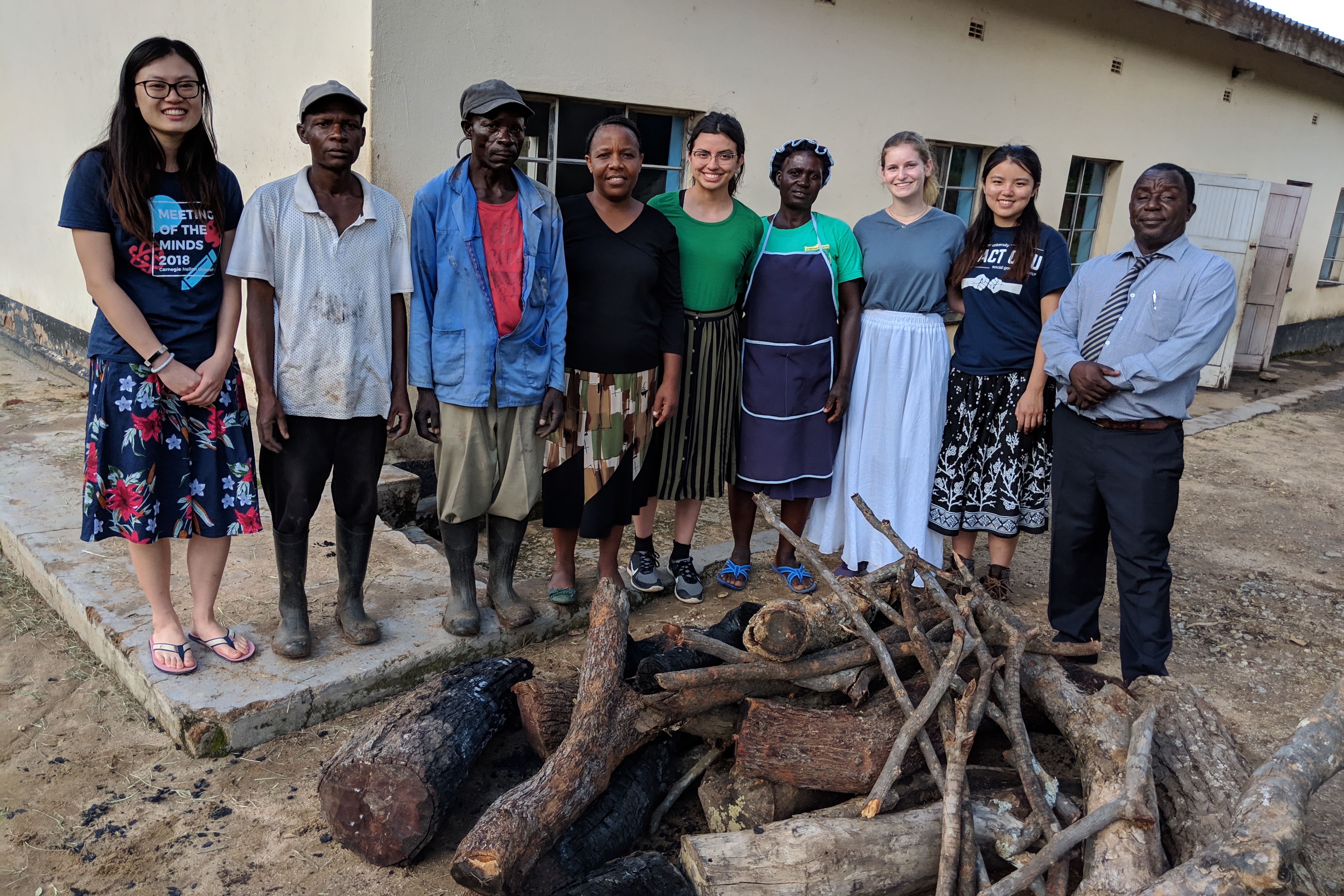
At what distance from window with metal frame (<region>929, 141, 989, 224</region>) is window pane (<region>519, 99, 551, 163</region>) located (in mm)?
3647

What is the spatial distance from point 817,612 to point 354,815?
1.40 meters

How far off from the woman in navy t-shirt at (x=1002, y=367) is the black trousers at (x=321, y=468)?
2.25 m

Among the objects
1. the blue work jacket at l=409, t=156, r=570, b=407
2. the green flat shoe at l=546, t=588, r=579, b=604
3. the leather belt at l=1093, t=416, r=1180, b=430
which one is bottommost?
the green flat shoe at l=546, t=588, r=579, b=604

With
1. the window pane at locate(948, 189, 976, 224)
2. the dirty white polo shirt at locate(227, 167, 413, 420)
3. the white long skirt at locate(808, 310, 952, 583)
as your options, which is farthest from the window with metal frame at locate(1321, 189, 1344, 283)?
the dirty white polo shirt at locate(227, 167, 413, 420)

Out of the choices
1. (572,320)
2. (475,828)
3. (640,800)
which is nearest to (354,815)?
(475,828)

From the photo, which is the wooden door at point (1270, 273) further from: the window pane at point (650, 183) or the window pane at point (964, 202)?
the window pane at point (650, 183)

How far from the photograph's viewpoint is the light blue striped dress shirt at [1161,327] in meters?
3.06

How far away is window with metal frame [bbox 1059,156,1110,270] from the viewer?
8656mm

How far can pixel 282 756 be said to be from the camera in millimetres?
2744

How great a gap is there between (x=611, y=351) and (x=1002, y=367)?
1627mm

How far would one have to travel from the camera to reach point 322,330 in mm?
2779

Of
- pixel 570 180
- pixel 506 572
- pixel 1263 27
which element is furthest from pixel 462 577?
pixel 1263 27

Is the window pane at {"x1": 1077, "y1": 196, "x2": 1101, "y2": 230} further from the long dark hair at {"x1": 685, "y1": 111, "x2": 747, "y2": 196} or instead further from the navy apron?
the long dark hair at {"x1": 685, "y1": 111, "x2": 747, "y2": 196}

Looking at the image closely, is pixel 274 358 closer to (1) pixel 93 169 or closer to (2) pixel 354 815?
(1) pixel 93 169
